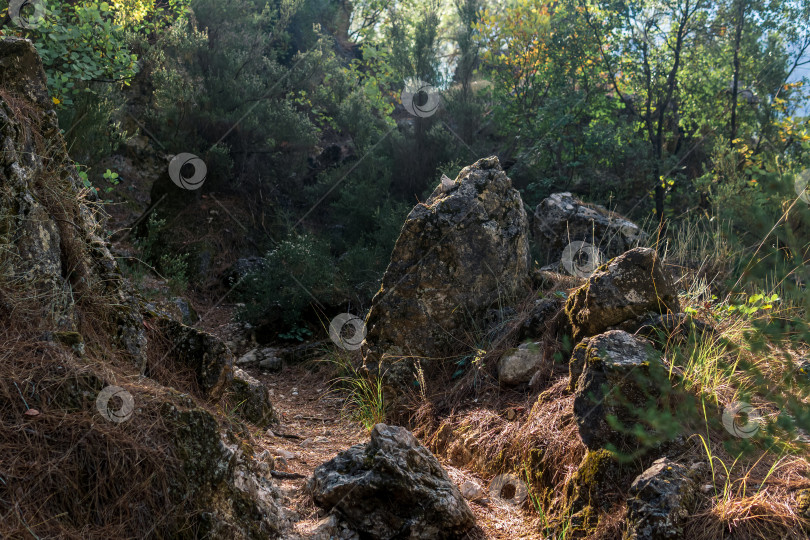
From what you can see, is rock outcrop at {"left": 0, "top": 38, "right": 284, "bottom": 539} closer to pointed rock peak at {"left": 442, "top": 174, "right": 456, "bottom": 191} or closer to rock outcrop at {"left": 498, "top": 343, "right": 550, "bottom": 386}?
rock outcrop at {"left": 498, "top": 343, "right": 550, "bottom": 386}

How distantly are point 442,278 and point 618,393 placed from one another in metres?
2.20

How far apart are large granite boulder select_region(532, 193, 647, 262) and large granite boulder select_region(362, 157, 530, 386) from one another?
1.80m

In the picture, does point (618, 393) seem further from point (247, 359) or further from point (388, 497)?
point (247, 359)

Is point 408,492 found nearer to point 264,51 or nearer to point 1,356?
point 1,356

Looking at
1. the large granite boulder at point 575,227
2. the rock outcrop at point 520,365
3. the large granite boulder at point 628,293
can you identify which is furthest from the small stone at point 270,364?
the large granite boulder at point 628,293

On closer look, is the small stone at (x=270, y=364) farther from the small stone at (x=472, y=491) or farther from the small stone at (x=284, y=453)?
the small stone at (x=472, y=491)

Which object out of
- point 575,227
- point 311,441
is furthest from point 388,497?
point 575,227

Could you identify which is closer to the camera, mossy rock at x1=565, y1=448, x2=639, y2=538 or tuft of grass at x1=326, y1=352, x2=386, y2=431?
mossy rock at x1=565, y1=448, x2=639, y2=538

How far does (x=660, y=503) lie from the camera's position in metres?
2.65

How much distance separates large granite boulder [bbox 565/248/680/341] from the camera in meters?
3.97

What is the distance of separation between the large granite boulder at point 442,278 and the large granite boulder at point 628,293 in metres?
1.28

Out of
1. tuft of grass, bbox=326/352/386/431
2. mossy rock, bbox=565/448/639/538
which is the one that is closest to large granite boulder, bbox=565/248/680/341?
mossy rock, bbox=565/448/639/538

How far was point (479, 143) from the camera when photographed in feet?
35.3

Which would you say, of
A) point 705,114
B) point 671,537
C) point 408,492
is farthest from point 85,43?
point 705,114
